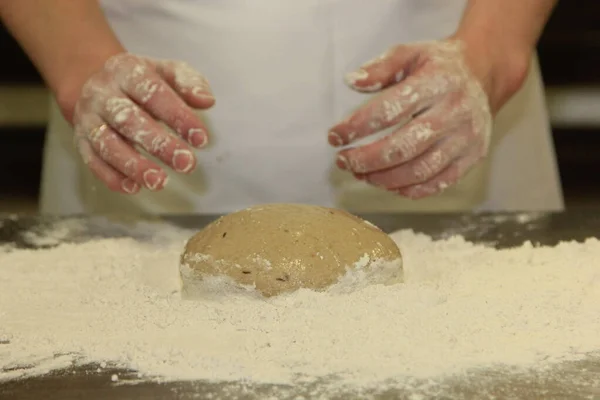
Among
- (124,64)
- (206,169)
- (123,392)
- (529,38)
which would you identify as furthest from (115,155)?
(529,38)

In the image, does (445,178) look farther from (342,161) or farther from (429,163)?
(342,161)

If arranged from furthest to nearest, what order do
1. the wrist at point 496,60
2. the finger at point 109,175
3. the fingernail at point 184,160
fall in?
the wrist at point 496,60 → the finger at point 109,175 → the fingernail at point 184,160

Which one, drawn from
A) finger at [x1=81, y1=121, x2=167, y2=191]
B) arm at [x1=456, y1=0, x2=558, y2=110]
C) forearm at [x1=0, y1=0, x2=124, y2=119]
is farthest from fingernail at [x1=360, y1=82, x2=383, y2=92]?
forearm at [x1=0, y1=0, x2=124, y2=119]

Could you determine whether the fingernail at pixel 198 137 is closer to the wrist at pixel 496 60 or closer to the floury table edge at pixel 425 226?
the floury table edge at pixel 425 226

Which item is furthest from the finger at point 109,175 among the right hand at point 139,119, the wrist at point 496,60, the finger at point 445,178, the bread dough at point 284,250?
the wrist at point 496,60

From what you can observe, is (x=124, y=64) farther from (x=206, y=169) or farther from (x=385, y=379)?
(x=385, y=379)

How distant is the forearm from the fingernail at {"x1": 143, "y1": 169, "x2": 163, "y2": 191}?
0.27 metres

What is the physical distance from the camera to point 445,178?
1338 millimetres

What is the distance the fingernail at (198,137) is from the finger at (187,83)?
2.4 inches

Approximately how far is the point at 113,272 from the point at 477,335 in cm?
53

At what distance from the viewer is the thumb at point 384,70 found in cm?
125

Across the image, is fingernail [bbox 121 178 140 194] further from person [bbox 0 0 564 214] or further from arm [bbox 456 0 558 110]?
arm [bbox 456 0 558 110]

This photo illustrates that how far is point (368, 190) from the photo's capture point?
168cm

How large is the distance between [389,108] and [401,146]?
6cm
